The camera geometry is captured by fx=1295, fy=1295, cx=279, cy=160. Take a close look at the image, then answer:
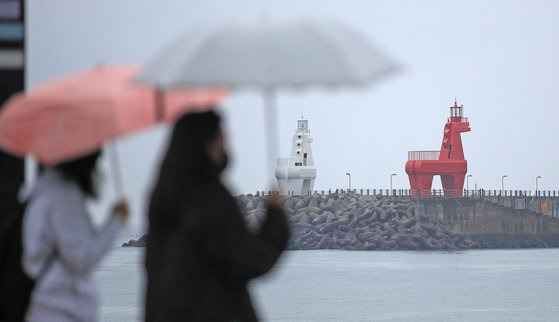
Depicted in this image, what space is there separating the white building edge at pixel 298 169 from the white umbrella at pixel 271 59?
61.7m

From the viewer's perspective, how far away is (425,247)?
70875mm

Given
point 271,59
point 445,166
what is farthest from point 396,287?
point 271,59

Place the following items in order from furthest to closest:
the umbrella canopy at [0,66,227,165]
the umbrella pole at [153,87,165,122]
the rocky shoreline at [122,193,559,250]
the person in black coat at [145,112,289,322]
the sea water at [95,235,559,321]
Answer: the rocky shoreline at [122,193,559,250] < the sea water at [95,235,559,321] < the umbrella pole at [153,87,165,122] < the umbrella canopy at [0,66,227,165] < the person in black coat at [145,112,289,322]

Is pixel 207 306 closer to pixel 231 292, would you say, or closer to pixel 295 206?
pixel 231 292

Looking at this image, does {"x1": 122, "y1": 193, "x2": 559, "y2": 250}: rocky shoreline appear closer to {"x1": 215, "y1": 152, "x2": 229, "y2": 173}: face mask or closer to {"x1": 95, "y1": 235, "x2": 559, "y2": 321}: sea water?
{"x1": 95, "y1": 235, "x2": 559, "y2": 321}: sea water

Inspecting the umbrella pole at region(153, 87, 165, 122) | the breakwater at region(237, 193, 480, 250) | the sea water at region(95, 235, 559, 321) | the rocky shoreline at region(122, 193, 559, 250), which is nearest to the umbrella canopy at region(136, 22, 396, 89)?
the umbrella pole at region(153, 87, 165, 122)

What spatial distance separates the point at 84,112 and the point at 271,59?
17.9 inches

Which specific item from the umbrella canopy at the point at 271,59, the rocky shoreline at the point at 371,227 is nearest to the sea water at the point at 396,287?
the rocky shoreline at the point at 371,227

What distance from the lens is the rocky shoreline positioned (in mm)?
65375

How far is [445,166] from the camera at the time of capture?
66125 mm

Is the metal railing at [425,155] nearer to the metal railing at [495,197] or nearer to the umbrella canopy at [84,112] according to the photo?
the metal railing at [495,197]

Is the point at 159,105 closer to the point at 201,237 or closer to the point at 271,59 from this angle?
the point at 271,59

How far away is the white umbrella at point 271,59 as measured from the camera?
200 centimetres

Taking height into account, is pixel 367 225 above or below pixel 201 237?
below
